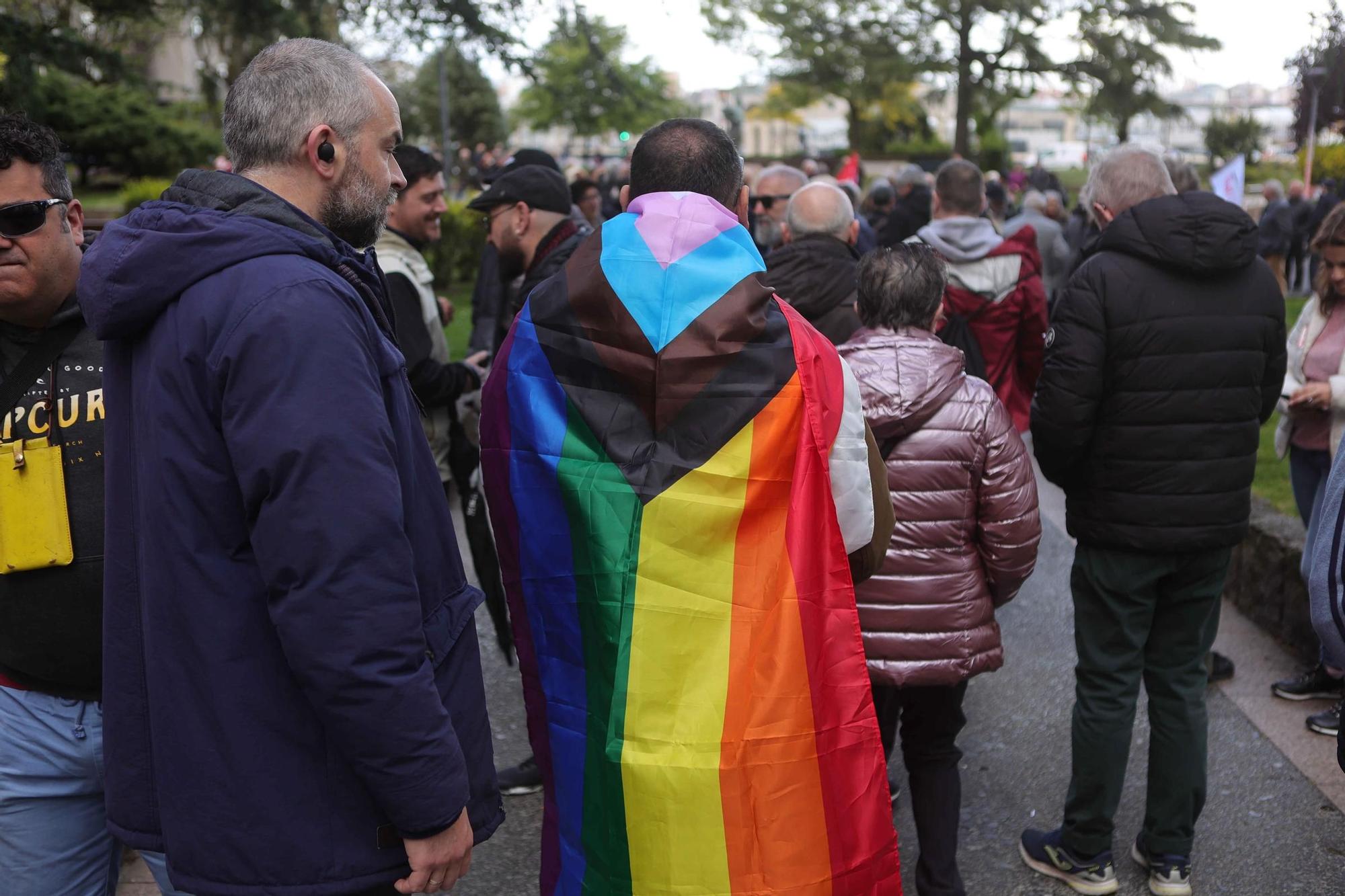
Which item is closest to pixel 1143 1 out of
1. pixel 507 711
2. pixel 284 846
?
pixel 507 711

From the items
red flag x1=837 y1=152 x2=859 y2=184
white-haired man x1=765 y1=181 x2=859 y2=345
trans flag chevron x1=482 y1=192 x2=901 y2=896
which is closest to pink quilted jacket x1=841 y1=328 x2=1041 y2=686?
trans flag chevron x1=482 y1=192 x2=901 y2=896

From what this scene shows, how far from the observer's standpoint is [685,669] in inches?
85.0

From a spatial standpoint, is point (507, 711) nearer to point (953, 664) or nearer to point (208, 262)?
point (953, 664)

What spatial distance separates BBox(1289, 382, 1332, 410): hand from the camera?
4.21 metres

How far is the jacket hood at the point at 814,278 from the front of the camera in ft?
14.3

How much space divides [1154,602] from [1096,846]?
0.73 meters

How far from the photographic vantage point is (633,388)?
2.18 meters

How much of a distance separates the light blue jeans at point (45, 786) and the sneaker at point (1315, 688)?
4.22 metres

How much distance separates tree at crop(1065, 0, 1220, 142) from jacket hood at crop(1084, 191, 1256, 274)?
132 feet

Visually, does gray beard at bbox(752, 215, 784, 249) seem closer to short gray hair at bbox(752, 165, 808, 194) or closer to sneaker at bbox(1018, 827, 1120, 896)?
short gray hair at bbox(752, 165, 808, 194)

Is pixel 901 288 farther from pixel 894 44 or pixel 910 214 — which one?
pixel 894 44

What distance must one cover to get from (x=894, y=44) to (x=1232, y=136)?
13.2 metres

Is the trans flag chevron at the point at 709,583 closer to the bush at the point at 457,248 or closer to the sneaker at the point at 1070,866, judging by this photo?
the sneaker at the point at 1070,866

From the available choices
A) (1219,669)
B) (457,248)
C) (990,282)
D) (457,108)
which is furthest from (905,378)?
(457,108)
